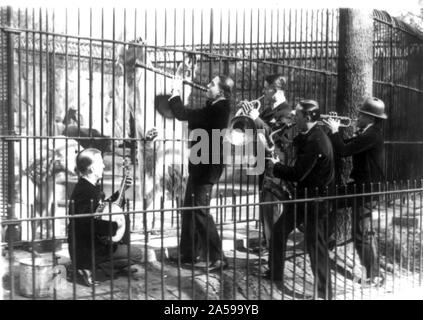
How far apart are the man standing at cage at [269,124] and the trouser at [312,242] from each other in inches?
15.7

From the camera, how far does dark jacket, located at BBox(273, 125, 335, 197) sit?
17.6 feet

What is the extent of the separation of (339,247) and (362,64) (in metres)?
2.21

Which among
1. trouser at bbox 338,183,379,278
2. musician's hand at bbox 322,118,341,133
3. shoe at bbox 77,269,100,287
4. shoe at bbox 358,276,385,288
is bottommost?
shoe at bbox 358,276,385,288

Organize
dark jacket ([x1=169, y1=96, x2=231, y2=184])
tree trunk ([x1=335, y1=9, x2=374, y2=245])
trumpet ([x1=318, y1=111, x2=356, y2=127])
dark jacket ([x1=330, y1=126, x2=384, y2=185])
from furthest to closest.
→ 1. tree trunk ([x1=335, y1=9, x2=374, y2=245])
2. trumpet ([x1=318, y1=111, x2=356, y2=127])
3. dark jacket ([x1=169, y1=96, x2=231, y2=184])
4. dark jacket ([x1=330, y1=126, x2=384, y2=185])

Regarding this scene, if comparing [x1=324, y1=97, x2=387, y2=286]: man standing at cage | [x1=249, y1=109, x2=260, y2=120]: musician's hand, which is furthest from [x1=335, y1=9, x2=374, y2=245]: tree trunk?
[x1=249, y1=109, x2=260, y2=120]: musician's hand

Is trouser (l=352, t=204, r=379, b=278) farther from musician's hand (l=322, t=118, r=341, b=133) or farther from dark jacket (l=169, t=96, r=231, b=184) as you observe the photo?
dark jacket (l=169, t=96, r=231, b=184)

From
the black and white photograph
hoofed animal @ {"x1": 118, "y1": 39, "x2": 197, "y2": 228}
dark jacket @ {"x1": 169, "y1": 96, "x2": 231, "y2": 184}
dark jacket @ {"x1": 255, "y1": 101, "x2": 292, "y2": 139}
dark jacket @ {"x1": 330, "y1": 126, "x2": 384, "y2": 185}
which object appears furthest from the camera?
hoofed animal @ {"x1": 118, "y1": 39, "x2": 197, "y2": 228}

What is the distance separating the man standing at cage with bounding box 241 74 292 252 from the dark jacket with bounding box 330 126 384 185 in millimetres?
748

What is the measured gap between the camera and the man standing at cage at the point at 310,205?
519cm

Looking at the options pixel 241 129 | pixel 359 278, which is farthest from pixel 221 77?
pixel 359 278

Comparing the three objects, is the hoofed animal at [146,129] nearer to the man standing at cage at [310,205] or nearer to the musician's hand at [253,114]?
the musician's hand at [253,114]

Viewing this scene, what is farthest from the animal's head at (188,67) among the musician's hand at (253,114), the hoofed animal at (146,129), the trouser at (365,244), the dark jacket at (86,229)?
the trouser at (365,244)

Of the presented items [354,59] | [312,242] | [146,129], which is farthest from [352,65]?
[146,129]
